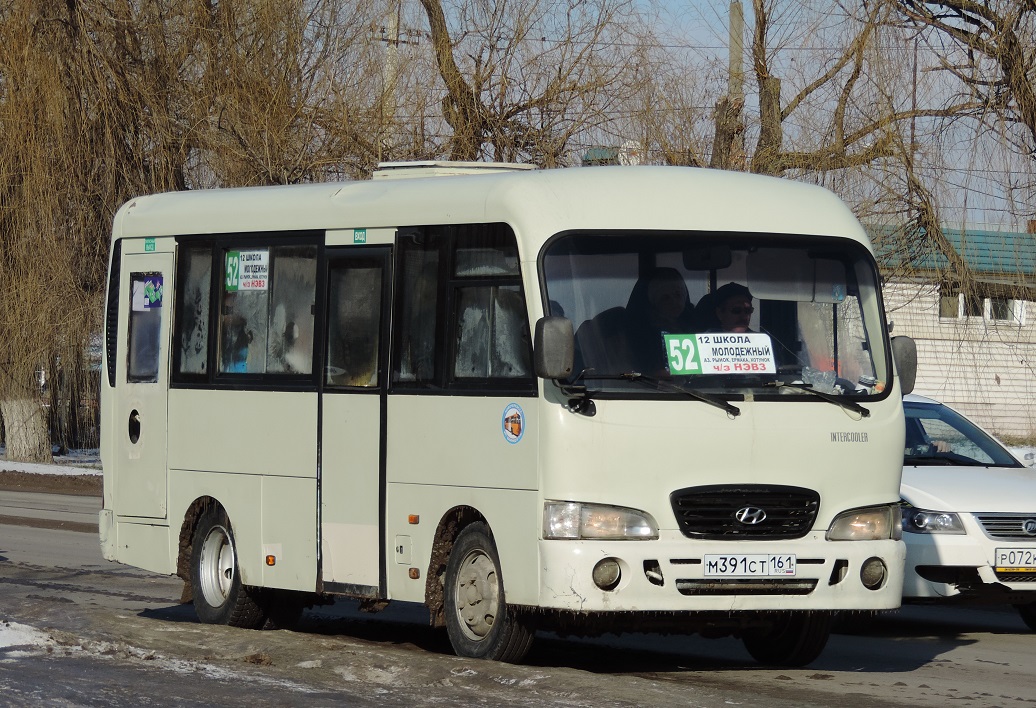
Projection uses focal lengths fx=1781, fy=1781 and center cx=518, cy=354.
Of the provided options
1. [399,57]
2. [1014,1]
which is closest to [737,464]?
[1014,1]

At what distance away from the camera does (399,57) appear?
77.4ft

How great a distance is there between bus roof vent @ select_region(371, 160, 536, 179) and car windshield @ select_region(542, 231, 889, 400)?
6.55ft

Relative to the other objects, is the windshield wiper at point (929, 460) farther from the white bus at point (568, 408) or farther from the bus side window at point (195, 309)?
the bus side window at point (195, 309)

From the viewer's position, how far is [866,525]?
372 inches

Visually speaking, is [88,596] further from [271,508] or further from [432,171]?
[432,171]

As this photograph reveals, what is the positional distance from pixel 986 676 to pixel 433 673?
3177 mm

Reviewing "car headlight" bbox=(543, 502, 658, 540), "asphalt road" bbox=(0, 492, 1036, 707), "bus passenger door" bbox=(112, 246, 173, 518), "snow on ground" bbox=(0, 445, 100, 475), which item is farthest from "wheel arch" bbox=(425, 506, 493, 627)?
"snow on ground" bbox=(0, 445, 100, 475)

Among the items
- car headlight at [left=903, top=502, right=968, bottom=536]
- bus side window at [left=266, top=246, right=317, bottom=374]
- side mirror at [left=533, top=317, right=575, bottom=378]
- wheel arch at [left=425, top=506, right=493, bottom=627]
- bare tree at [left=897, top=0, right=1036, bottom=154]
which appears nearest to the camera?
side mirror at [left=533, top=317, right=575, bottom=378]

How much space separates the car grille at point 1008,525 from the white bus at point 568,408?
2.12m

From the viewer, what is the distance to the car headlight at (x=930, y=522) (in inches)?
462

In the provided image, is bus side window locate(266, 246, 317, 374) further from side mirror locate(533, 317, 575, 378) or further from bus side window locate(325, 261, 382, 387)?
side mirror locate(533, 317, 575, 378)

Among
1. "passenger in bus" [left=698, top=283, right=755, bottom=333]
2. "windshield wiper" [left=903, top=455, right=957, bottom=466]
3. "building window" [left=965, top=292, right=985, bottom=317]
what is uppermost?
"building window" [left=965, top=292, right=985, bottom=317]

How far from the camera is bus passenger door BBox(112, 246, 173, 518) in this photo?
12242mm

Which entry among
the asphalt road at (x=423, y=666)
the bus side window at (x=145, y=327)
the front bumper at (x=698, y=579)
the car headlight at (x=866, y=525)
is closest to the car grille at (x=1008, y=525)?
the asphalt road at (x=423, y=666)
